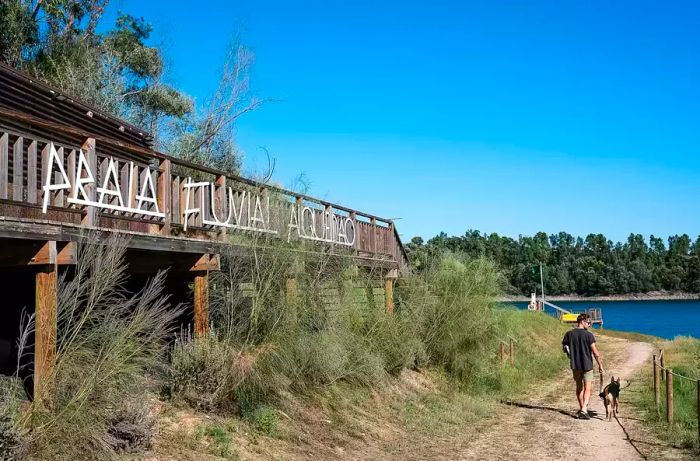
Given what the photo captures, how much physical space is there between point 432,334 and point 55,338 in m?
11.2

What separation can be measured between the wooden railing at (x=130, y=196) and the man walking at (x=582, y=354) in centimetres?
499

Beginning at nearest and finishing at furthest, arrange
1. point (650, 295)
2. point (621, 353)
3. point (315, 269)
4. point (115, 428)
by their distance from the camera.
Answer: point (115, 428) < point (315, 269) < point (621, 353) < point (650, 295)

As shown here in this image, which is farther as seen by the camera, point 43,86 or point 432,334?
point 432,334

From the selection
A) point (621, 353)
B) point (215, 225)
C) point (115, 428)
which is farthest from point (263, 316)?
point (621, 353)

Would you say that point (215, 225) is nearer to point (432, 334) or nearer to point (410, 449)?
point (410, 449)

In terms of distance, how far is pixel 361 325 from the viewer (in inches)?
542

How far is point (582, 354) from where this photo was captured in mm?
12719

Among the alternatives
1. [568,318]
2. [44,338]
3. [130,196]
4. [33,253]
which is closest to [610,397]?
[130,196]

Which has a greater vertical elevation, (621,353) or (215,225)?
(215,225)

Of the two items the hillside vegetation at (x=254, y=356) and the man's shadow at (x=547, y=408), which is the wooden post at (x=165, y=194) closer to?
the hillside vegetation at (x=254, y=356)

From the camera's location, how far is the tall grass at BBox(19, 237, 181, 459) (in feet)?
20.8

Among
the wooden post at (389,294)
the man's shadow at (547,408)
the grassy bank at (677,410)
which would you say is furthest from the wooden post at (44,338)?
the man's shadow at (547,408)

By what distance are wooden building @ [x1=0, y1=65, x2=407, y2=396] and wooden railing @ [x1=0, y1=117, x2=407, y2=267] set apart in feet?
0.05

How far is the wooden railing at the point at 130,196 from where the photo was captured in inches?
298
